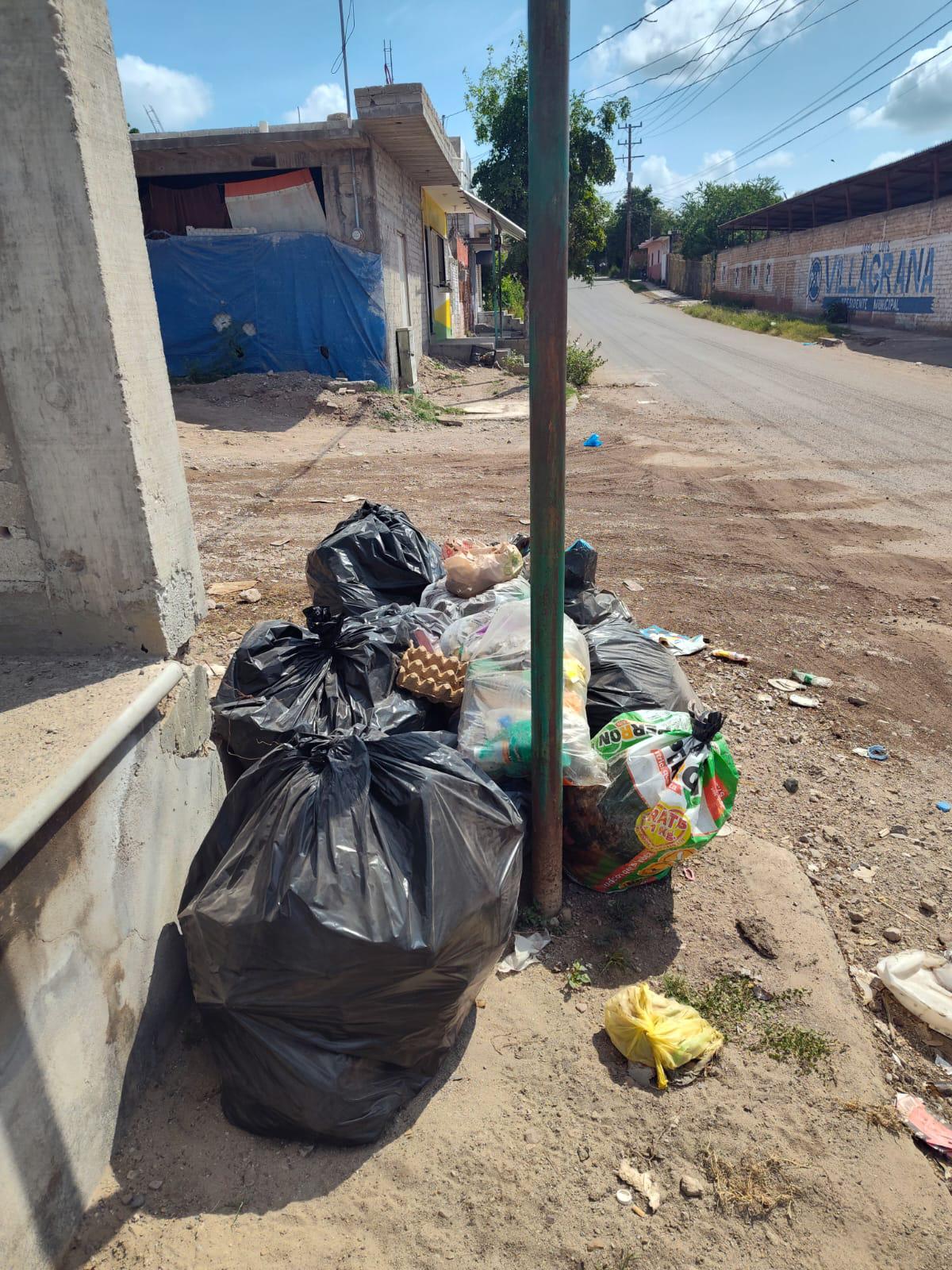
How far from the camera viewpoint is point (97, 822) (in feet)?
5.40

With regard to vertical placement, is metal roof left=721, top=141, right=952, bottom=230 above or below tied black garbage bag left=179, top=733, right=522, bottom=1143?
above

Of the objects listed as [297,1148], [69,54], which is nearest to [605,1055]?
[297,1148]

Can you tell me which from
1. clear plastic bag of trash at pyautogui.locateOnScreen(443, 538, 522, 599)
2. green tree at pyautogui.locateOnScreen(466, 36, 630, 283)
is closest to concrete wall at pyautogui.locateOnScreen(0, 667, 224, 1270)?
clear plastic bag of trash at pyautogui.locateOnScreen(443, 538, 522, 599)

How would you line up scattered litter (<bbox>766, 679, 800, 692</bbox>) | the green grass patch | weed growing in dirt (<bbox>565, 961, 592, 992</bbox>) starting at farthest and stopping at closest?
the green grass patch, scattered litter (<bbox>766, 679, 800, 692</bbox>), weed growing in dirt (<bbox>565, 961, 592, 992</bbox>)

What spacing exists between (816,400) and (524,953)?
11.9 metres

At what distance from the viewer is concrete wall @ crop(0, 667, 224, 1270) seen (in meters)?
1.34

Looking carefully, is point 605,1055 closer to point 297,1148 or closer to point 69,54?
point 297,1148

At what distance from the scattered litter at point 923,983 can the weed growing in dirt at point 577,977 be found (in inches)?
30.0

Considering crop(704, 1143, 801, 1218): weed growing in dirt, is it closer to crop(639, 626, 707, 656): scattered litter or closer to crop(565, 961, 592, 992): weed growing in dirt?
crop(565, 961, 592, 992): weed growing in dirt

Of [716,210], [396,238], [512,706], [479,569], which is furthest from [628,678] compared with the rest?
[716,210]

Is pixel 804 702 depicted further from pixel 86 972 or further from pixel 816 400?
pixel 816 400

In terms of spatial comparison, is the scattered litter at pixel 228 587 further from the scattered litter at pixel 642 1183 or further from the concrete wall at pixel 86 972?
the scattered litter at pixel 642 1183

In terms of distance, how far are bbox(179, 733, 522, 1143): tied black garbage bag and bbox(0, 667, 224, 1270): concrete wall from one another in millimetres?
174

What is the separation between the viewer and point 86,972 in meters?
1.54
